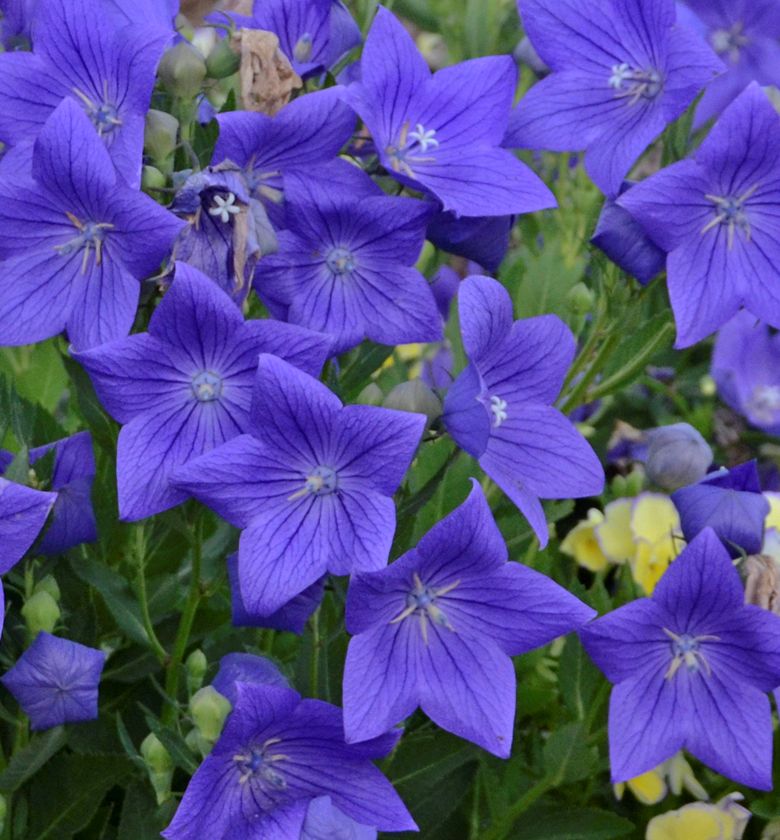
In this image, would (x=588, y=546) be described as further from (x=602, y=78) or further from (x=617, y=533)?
(x=602, y=78)

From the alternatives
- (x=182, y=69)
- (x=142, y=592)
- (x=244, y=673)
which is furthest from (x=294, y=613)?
(x=182, y=69)

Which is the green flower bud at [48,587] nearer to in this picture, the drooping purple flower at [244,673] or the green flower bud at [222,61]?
the drooping purple flower at [244,673]

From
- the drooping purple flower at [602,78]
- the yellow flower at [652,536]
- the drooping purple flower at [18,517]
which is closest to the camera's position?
the drooping purple flower at [18,517]

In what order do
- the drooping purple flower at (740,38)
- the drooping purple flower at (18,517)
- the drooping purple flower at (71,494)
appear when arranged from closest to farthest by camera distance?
the drooping purple flower at (18,517) < the drooping purple flower at (71,494) < the drooping purple flower at (740,38)

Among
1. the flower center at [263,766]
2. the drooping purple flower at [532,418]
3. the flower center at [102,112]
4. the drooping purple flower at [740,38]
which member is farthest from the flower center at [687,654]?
the drooping purple flower at [740,38]

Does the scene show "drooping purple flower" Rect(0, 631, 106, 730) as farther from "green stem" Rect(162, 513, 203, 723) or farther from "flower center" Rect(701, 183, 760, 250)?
"flower center" Rect(701, 183, 760, 250)

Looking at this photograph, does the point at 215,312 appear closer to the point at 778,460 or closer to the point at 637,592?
the point at 637,592

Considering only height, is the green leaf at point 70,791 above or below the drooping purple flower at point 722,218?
below
